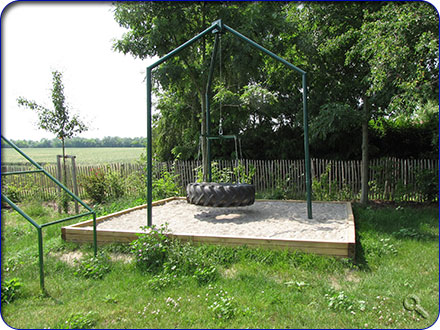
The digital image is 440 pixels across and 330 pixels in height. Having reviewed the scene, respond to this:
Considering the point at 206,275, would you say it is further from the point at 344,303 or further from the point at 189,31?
the point at 189,31

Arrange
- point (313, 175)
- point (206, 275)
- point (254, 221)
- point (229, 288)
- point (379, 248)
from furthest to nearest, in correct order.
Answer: point (313, 175) → point (254, 221) → point (379, 248) → point (206, 275) → point (229, 288)

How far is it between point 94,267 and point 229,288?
66.6 inches

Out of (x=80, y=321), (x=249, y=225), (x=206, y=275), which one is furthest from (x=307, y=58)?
(x=80, y=321)

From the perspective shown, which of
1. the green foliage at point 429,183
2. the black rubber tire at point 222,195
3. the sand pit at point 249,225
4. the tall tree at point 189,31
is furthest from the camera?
the tall tree at point 189,31

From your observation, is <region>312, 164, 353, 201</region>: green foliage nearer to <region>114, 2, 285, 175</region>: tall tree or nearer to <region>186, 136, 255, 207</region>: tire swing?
<region>114, 2, 285, 175</region>: tall tree

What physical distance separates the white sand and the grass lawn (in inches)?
21.0

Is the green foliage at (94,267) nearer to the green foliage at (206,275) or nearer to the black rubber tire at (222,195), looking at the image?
the green foliage at (206,275)

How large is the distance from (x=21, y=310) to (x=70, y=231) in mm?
1991

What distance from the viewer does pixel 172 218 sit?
19.7ft

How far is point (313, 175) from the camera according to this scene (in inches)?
386

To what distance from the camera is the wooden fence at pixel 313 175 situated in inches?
341

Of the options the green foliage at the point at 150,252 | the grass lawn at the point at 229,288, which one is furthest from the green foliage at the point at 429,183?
the green foliage at the point at 150,252

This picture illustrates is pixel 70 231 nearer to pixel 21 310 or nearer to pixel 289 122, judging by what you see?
pixel 21 310

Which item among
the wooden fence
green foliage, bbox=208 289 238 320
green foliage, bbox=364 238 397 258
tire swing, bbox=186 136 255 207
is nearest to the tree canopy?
the wooden fence
